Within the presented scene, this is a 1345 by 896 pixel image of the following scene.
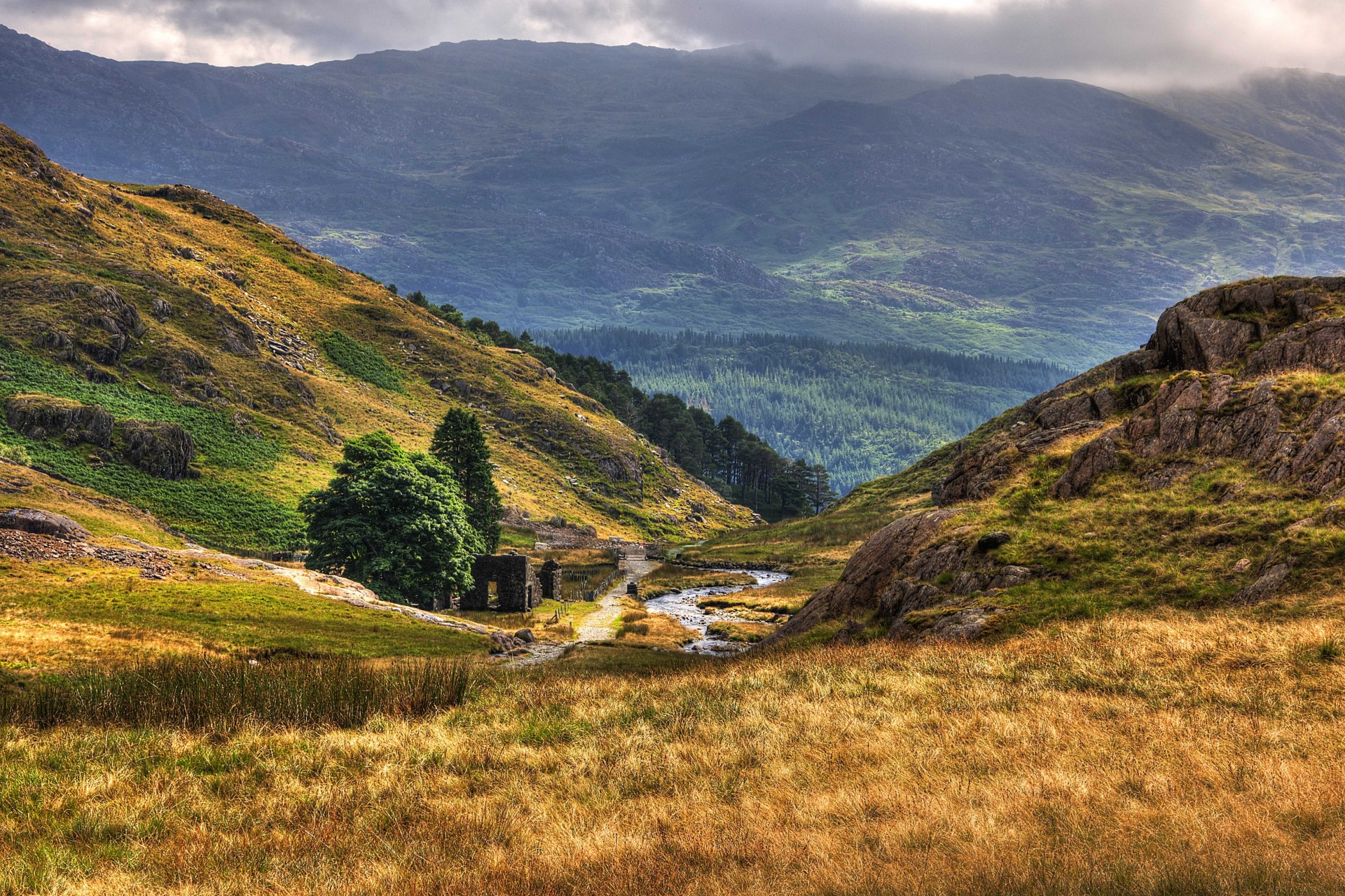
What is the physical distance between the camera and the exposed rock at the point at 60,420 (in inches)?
2867

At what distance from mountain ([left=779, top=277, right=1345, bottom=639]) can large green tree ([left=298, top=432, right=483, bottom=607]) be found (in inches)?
1418

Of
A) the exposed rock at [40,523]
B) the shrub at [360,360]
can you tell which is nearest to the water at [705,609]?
the exposed rock at [40,523]

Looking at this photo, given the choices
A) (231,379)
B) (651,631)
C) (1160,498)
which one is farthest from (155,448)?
(1160,498)

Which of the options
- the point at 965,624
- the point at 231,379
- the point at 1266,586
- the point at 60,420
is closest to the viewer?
the point at 1266,586

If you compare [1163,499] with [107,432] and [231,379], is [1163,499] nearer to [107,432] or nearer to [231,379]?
[107,432]

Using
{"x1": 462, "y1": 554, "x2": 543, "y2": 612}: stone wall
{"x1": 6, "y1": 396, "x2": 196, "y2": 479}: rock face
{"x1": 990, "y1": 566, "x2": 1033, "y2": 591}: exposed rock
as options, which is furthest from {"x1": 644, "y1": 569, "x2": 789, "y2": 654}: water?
{"x1": 6, "y1": 396, "x2": 196, "y2": 479}: rock face

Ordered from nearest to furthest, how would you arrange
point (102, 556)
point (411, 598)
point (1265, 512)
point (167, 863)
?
point (167, 863)
point (1265, 512)
point (102, 556)
point (411, 598)

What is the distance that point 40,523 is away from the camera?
47281 millimetres

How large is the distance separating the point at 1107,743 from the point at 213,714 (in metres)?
17.0

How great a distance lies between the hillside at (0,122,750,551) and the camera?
78.3m

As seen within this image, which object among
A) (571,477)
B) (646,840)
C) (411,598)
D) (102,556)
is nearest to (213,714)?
(646,840)

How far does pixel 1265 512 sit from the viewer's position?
21.8 m

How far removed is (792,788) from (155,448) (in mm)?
83400

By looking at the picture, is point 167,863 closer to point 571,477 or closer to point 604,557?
point 604,557
